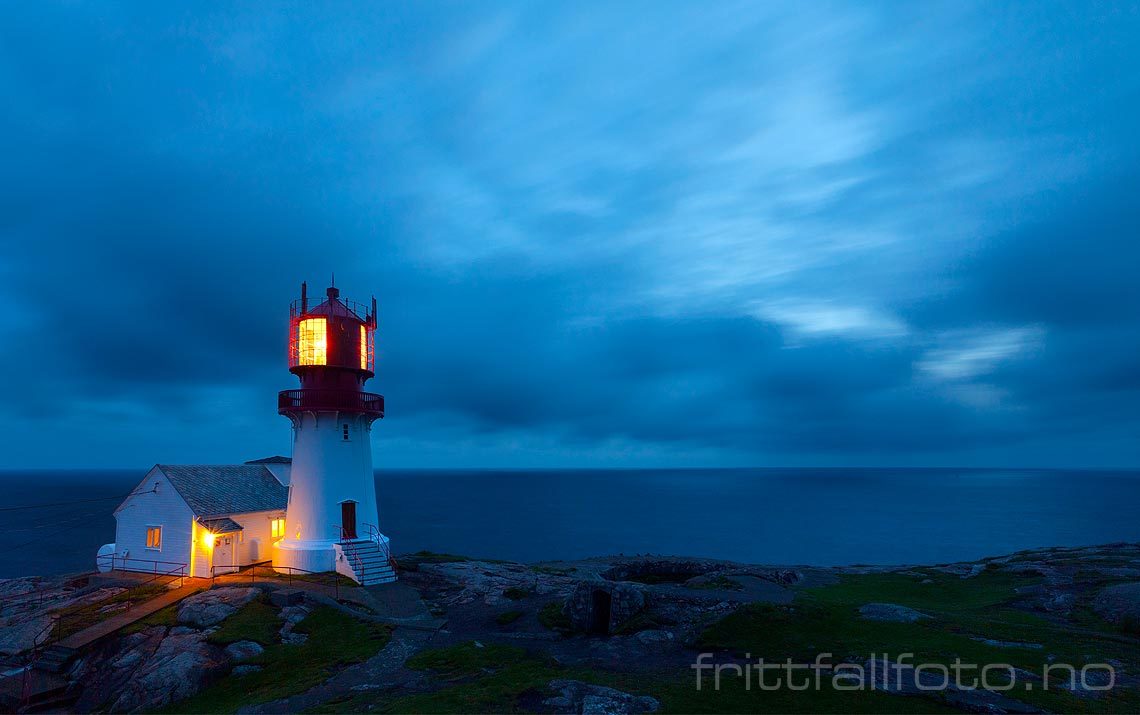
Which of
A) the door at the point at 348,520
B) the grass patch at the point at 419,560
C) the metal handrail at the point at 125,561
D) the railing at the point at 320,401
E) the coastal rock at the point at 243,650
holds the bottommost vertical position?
the grass patch at the point at 419,560

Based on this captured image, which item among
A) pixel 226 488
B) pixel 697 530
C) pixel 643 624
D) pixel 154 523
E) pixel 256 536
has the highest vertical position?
pixel 226 488

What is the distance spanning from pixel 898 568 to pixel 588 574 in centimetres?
2521

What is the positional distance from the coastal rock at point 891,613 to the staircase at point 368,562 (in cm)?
2503

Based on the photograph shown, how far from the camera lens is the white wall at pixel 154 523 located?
3247 centimetres

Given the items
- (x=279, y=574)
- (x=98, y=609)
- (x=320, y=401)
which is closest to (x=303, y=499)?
(x=279, y=574)

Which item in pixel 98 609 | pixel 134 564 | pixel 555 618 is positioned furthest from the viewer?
pixel 134 564

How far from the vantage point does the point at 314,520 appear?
34000mm

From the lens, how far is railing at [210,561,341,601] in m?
31.1

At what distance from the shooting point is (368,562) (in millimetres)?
33406

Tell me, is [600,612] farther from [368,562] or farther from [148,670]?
[148,670]

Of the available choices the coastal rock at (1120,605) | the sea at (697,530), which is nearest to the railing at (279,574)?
the sea at (697,530)

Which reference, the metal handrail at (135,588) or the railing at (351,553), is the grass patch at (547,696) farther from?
the metal handrail at (135,588)

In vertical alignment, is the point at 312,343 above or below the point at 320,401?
above

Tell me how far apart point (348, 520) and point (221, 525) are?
23.1 feet
